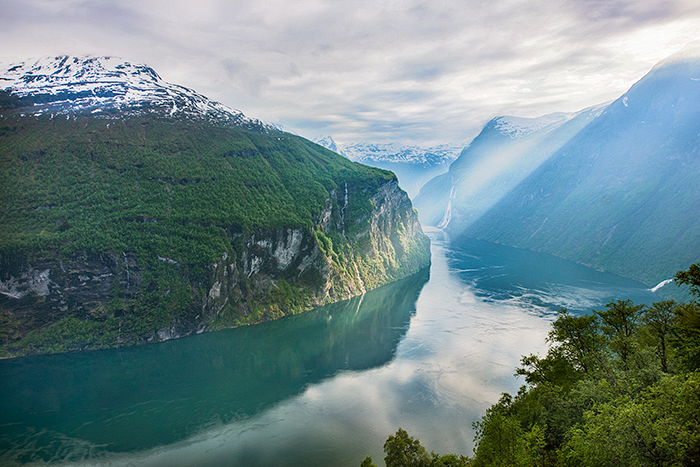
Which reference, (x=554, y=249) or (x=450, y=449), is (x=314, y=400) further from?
(x=554, y=249)

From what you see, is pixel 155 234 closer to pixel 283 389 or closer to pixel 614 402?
pixel 283 389

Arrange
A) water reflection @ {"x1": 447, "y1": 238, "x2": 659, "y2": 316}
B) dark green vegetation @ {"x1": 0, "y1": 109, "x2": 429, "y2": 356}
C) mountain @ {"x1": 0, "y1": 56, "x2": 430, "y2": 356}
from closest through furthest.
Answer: dark green vegetation @ {"x1": 0, "y1": 109, "x2": 429, "y2": 356}, mountain @ {"x1": 0, "y1": 56, "x2": 430, "y2": 356}, water reflection @ {"x1": 447, "y1": 238, "x2": 659, "y2": 316}

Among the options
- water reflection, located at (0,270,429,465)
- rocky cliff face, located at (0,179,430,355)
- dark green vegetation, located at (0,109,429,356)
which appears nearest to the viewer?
water reflection, located at (0,270,429,465)

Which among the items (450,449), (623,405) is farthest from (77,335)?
(623,405)

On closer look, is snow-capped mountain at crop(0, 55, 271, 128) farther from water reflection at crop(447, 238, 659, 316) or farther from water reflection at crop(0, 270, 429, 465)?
water reflection at crop(447, 238, 659, 316)

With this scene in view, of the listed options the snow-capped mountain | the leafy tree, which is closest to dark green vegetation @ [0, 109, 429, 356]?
the snow-capped mountain

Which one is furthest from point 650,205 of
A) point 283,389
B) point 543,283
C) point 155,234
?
point 155,234

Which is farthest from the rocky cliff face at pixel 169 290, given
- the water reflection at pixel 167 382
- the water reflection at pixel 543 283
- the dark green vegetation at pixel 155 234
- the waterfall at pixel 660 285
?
the waterfall at pixel 660 285
